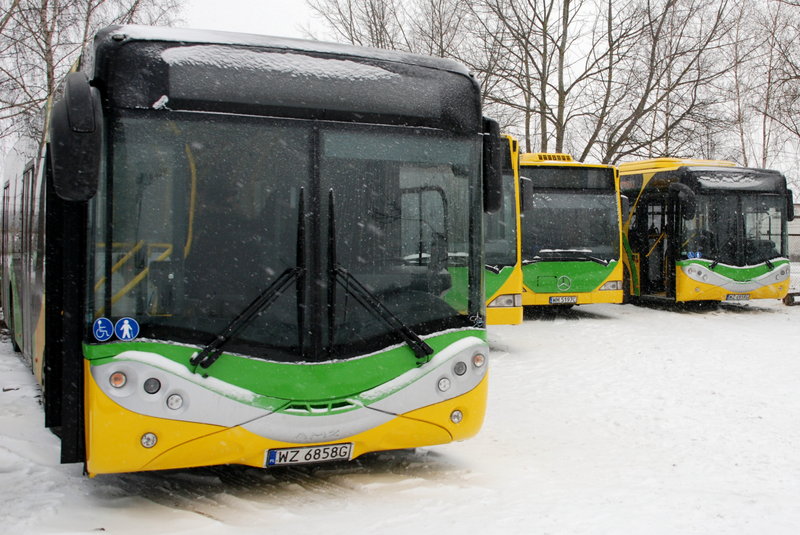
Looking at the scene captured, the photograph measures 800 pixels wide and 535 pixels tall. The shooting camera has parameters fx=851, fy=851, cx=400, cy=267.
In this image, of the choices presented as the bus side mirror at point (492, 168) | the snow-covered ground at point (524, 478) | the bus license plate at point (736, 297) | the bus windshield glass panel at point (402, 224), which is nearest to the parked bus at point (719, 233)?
the bus license plate at point (736, 297)

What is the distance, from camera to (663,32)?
25047 mm

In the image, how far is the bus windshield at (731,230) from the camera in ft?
58.0

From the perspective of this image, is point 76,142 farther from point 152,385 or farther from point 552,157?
point 552,157

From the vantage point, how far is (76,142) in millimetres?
4602

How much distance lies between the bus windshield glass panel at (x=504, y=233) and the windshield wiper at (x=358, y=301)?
692 cm

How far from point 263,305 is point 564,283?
11.4 metres

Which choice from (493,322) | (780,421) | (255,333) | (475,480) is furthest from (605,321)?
(255,333)

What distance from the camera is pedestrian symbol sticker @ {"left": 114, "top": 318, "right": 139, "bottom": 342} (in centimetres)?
498

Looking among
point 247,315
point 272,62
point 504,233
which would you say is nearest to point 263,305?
point 247,315

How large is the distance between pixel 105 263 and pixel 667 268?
1516cm

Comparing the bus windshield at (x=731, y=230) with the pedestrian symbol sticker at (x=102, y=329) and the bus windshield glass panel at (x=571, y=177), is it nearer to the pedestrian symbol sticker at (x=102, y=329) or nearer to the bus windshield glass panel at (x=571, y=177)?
the bus windshield glass panel at (x=571, y=177)

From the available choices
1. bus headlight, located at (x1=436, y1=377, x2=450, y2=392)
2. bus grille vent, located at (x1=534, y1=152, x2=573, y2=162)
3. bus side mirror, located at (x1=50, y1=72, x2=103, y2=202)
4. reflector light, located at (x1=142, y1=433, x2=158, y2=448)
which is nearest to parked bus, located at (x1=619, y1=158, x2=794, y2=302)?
bus grille vent, located at (x1=534, y1=152, x2=573, y2=162)

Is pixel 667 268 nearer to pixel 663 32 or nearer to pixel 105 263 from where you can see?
pixel 663 32

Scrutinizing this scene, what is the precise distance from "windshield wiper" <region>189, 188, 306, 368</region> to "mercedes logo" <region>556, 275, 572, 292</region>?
36.6 feet
